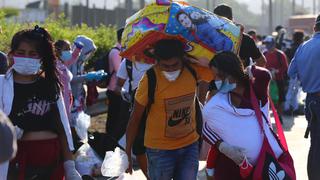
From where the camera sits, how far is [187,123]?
16.4 ft

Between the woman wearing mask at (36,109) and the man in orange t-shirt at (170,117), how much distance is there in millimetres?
771

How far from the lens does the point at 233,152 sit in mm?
4336

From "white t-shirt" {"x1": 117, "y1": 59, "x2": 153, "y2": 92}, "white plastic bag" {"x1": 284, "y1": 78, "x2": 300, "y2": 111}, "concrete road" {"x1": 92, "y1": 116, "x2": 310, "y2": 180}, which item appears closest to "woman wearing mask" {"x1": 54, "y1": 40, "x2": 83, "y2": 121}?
"white t-shirt" {"x1": 117, "y1": 59, "x2": 153, "y2": 92}

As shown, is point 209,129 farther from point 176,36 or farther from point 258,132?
point 176,36

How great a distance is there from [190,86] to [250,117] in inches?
27.8

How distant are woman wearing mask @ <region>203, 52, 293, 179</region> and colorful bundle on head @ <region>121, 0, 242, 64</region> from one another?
0.35 m

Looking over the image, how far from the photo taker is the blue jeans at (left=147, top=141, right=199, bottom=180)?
4.99m

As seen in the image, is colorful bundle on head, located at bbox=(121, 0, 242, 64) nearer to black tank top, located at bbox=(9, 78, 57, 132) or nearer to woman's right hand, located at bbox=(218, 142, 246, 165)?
woman's right hand, located at bbox=(218, 142, 246, 165)

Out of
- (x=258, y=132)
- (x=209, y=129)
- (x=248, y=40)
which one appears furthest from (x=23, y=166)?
(x=248, y=40)

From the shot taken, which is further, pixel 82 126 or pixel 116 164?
pixel 82 126

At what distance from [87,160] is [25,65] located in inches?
104

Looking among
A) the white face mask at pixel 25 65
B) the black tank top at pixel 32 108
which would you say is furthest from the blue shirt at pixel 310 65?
the white face mask at pixel 25 65

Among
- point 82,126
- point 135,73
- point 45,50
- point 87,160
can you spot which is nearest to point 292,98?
point 82,126

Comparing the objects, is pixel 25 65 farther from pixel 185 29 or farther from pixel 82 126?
pixel 82 126
